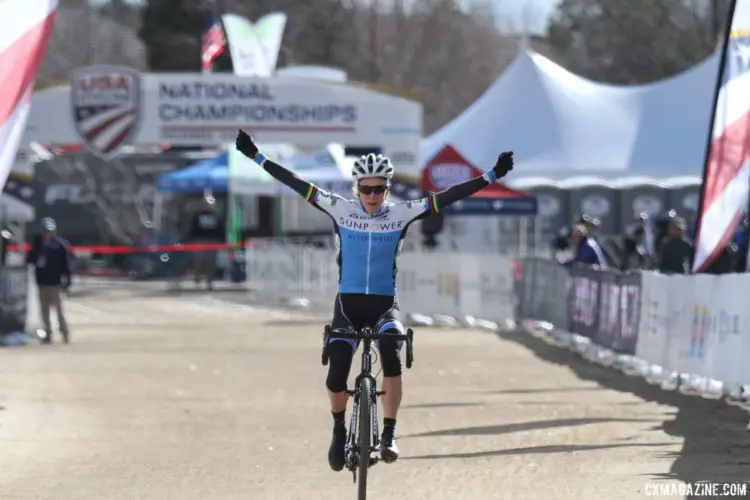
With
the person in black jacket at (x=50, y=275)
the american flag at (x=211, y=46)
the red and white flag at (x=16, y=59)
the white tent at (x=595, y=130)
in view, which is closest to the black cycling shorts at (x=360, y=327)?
the red and white flag at (x=16, y=59)

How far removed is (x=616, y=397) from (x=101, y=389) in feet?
16.5

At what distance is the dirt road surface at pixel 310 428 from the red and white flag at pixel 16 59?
2.17 m

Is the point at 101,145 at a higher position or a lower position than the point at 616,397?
higher

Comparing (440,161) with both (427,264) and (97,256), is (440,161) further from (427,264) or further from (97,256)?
(97,256)

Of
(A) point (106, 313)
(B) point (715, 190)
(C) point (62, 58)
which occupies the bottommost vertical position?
(A) point (106, 313)

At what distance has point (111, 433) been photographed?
529 inches

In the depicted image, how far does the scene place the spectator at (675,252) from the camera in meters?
20.0

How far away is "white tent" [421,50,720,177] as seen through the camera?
124ft

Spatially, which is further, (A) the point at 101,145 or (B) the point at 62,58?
(B) the point at 62,58

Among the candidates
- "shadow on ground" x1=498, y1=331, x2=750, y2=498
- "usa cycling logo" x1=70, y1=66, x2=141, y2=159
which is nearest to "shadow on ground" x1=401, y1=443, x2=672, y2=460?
"shadow on ground" x1=498, y1=331, x2=750, y2=498

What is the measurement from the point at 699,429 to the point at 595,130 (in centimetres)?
2549

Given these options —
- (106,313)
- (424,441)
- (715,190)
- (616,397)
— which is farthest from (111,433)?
(106,313)

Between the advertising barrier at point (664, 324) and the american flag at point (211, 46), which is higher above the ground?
the american flag at point (211, 46)

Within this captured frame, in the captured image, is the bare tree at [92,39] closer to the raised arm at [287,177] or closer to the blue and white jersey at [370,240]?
the raised arm at [287,177]
